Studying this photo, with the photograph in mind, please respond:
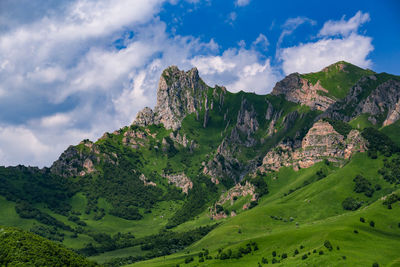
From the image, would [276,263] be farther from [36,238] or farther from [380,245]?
[36,238]

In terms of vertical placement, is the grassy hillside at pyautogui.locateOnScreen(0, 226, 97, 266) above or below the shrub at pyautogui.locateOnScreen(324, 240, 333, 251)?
above

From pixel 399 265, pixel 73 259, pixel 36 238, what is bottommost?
pixel 399 265

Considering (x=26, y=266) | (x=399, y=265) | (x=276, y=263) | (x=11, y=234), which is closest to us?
(x=26, y=266)

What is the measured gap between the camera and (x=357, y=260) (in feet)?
529

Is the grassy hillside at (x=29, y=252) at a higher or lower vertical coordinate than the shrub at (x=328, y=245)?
higher

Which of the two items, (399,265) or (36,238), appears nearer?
(399,265)

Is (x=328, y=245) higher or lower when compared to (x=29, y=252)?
lower

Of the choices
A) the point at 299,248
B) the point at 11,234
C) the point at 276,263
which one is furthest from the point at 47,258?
the point at 299,248

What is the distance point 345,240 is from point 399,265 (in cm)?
4627

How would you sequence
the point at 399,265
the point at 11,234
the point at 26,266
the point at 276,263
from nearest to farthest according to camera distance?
the point at 26,266, the point at 399,265, the point at 11,234, the point at 276,263

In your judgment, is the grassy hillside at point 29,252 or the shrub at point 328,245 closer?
the grassy hillside at point 29,252

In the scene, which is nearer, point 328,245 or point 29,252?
point 29,252

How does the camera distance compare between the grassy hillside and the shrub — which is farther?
the shrub

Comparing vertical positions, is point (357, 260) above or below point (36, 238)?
below
